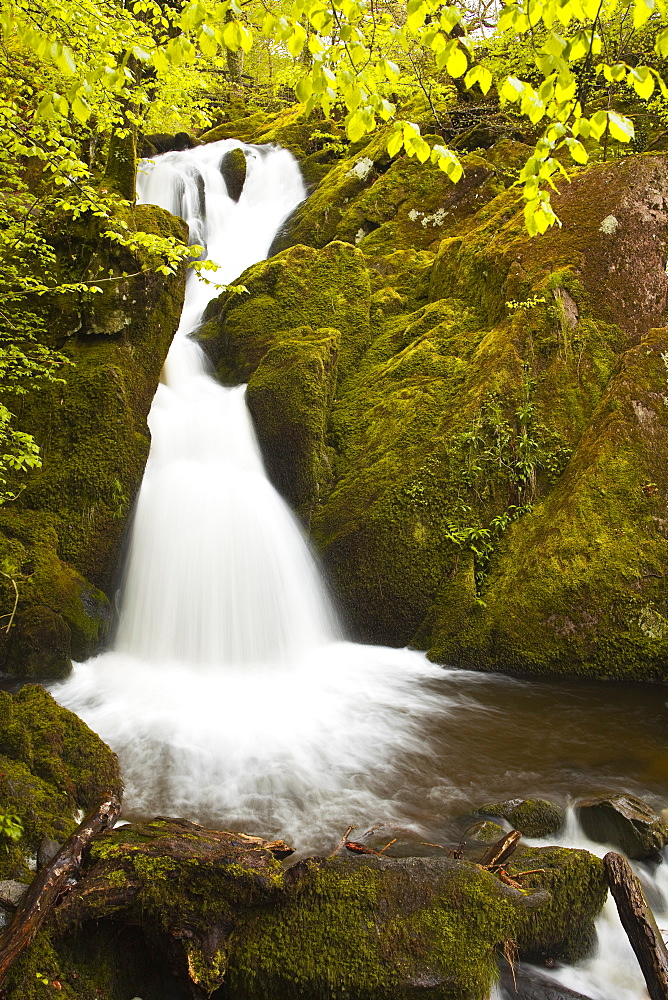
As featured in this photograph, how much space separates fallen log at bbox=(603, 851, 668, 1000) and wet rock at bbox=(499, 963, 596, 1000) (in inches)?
13.1

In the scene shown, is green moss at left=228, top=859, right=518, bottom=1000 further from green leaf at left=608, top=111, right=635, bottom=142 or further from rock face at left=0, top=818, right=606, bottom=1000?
green leaf at left=608, top=111, right=635, bottom=142

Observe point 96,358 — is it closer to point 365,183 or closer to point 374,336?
point 374,336

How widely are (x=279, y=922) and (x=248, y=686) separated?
379cm

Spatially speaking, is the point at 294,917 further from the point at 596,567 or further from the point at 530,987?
the point at 596,567

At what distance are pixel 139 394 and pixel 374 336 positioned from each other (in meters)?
3.96

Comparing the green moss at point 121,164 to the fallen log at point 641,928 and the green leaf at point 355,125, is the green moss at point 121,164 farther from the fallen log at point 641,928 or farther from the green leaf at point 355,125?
the fallen log at point 641,928

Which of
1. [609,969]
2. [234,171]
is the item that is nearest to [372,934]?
[609,969]

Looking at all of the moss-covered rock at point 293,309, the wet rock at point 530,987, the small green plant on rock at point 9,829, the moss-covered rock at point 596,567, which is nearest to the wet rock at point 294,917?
the wet rock at point 530,987

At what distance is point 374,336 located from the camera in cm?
1007

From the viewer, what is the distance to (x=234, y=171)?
54.4 ft

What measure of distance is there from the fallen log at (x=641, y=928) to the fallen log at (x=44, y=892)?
7.84ft

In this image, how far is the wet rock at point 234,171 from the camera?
16.3 meters

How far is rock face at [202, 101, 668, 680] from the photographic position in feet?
20.7

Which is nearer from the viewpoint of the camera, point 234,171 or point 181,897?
point 181,897
